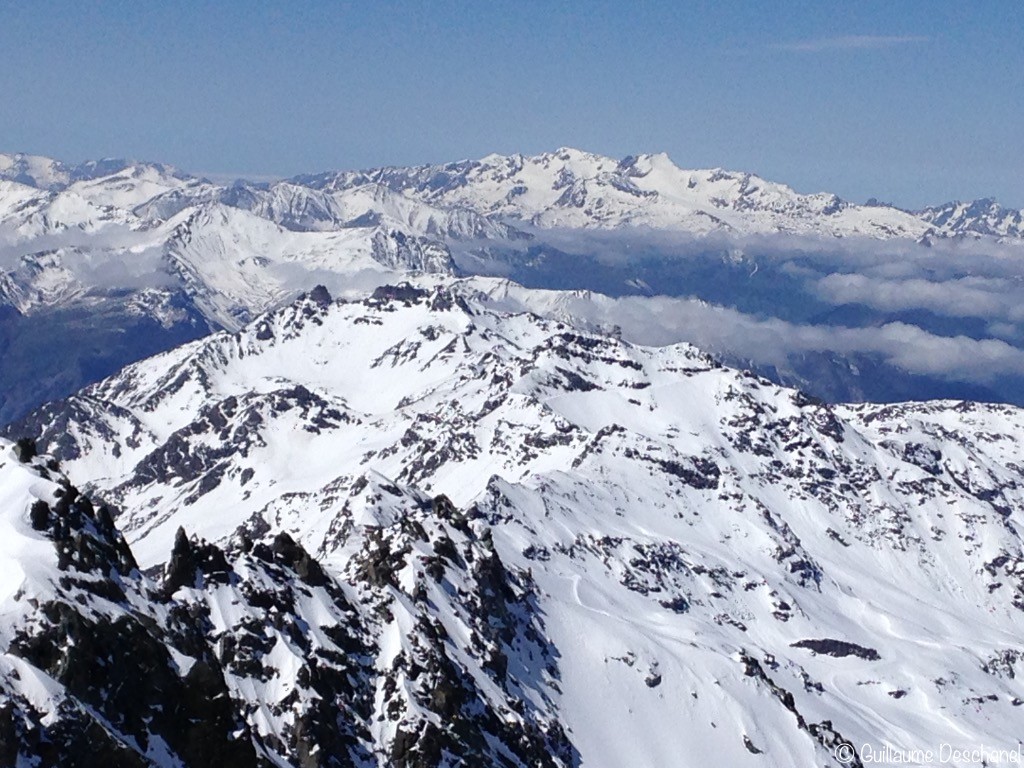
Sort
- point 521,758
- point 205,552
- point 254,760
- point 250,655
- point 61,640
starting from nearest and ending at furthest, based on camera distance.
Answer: point 61,640
point 254,760
point 250,655
point 205,552
point 521,758

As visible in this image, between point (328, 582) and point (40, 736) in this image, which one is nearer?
point (40, 736)

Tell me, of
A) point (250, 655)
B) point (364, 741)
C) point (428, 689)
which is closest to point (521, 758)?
point (428, 689)

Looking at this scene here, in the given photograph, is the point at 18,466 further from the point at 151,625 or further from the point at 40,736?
the point at 40,736

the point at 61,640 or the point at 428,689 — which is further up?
the point at 61,640

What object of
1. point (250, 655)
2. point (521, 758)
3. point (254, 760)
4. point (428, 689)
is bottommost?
point (521, 758)

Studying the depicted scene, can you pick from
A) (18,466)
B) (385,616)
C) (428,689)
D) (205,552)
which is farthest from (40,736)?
(385,616)

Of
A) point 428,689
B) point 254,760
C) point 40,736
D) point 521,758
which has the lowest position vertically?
point 521,758

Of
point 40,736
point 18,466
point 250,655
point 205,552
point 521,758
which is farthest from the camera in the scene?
point 521,758

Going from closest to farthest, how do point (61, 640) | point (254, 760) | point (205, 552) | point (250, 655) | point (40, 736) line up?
point (40, 736), point (61, 640), point (254, 760), point (250, 655), point (205, 552)

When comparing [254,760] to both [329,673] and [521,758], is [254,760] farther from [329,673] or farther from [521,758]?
[521,758]
